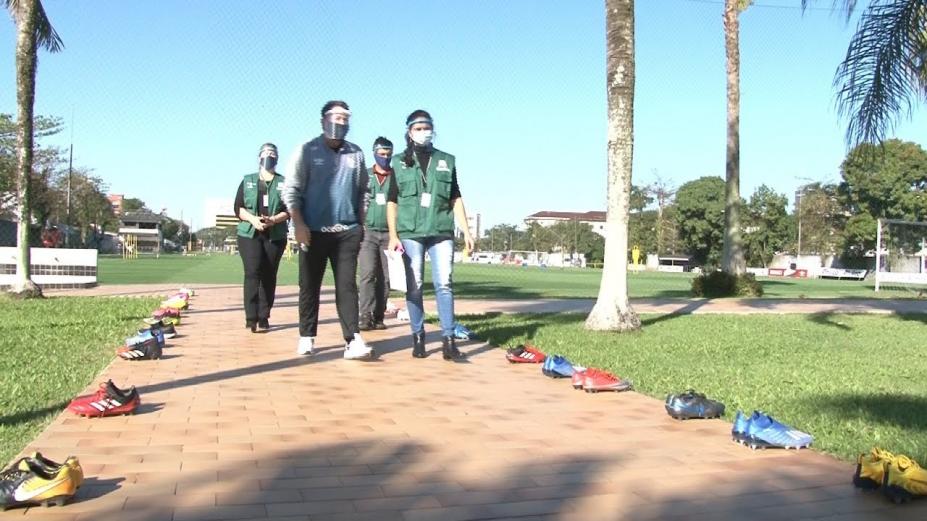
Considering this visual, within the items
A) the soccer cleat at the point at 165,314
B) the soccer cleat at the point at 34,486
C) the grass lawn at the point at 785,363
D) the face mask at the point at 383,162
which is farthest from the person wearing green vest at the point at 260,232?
the soccer cleat at the point at 34,486

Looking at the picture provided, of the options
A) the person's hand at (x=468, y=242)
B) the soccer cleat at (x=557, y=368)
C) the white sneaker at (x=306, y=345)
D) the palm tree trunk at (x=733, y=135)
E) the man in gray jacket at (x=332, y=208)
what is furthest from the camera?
the palm tree trunk at (x=733, y=135)

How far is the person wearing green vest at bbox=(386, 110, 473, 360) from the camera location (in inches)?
259

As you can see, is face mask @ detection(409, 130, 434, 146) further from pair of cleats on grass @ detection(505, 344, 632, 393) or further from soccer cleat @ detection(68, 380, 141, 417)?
soccer cleat @ detection(68, 380, 141, 417)

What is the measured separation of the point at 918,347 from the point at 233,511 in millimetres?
8360

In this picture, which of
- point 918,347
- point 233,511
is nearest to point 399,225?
point 233,511

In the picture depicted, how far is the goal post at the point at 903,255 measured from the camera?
A: 1134 inches

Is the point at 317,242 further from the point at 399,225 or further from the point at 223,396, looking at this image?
the point at 223,396

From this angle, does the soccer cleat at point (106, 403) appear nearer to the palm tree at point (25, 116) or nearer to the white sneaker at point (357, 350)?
the white sneaker at point (357, 350)

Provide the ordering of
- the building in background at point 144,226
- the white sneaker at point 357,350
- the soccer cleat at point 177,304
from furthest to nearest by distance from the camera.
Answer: the building in background at point 144,226 → the soccer cleat at point 177,304 → the white sneaker at point 357,350

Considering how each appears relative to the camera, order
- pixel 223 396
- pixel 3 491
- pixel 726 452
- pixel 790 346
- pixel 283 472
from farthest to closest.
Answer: pixel 790 346 < pixel 223 396 < pixel 726 452 < pixel 283 472 < pixel 3 491

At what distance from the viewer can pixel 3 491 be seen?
2756 millimetres

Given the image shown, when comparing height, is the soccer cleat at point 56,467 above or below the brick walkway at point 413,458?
above

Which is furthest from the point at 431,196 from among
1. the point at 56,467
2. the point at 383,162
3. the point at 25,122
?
the point at 25,122

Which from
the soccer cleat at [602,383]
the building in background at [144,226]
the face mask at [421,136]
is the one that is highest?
the building in background at [144,226]
